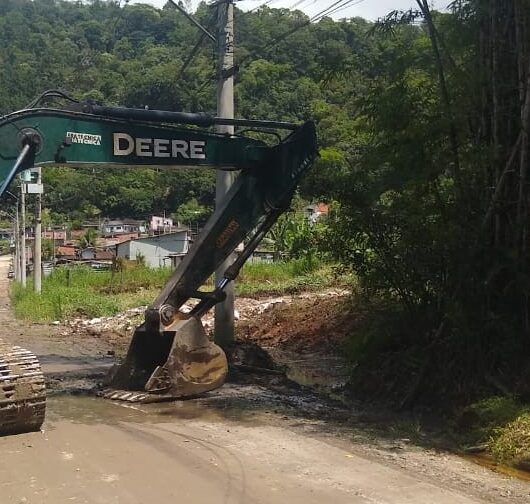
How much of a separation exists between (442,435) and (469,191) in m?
2.71

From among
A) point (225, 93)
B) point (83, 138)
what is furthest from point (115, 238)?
point (83, 138)

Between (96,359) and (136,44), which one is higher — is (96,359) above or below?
below

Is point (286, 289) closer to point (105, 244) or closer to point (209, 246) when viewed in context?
point (209, 246)

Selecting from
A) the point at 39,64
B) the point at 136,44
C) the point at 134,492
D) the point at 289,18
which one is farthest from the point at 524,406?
the point at 39,64

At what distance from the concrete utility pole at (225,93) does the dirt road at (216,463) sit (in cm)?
413

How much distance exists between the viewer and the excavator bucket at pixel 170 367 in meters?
9.31

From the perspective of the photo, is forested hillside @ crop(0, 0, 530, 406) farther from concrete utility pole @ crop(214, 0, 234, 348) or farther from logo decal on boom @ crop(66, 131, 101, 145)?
logo decal on boom @ crop(66, 131, 101, 145)

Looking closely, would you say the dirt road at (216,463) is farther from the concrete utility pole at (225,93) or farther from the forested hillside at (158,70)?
the forested hillside at (158,70)

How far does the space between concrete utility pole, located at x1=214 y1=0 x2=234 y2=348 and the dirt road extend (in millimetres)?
4134

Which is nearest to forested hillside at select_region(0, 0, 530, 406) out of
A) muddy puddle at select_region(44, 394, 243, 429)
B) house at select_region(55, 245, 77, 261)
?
muddy puddle at select_region(44, 394, 243, 429)

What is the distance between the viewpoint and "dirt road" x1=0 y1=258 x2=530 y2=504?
Result: 5703 millimetres

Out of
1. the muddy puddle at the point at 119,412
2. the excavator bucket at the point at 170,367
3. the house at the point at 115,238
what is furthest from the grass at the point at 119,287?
the house at the point at 115,238

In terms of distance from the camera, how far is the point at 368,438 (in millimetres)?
7766

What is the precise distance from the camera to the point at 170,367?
936 centimetres
